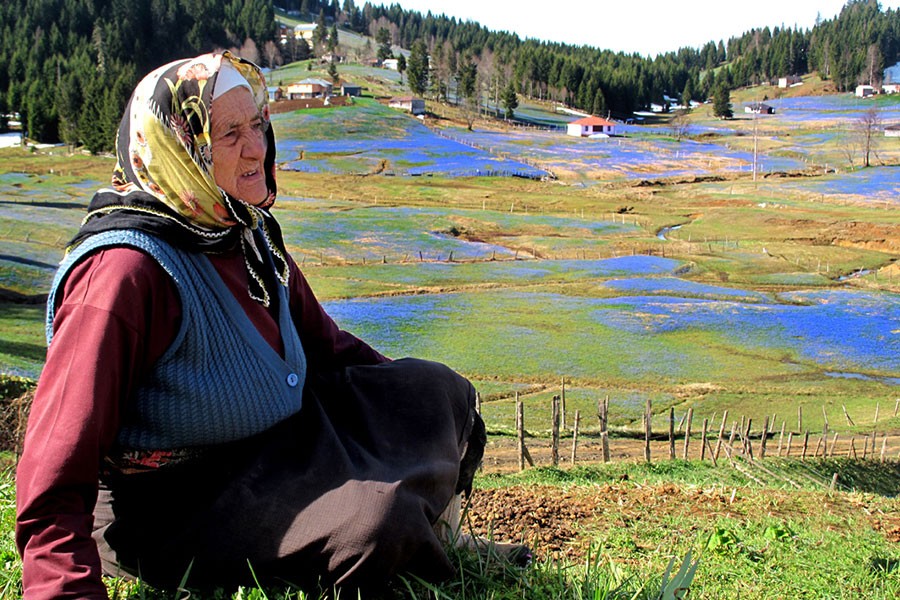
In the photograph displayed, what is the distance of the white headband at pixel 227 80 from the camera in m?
2.99

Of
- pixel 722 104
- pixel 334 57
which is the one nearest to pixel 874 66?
pixel 722 104

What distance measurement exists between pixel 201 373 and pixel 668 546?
2.96 m

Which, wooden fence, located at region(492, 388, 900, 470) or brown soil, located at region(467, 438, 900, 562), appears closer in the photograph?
brown soil, located at region(467, 438, 900, 562)

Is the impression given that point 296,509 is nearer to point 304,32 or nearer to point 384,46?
point 384,46

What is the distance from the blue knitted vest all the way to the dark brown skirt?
0.10 m

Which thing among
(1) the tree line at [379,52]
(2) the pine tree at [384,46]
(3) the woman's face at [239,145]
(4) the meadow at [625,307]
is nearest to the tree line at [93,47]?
(1) the tree line at [379,52]

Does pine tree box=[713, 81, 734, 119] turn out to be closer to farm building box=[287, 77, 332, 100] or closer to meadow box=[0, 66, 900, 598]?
meadow box=[0, 66, 900, 598]

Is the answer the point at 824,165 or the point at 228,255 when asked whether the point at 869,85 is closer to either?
the point at 824,165

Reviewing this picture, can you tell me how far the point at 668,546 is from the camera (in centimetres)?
466

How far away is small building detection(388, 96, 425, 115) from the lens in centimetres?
10194

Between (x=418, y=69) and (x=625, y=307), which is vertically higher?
(x=418, y=69)

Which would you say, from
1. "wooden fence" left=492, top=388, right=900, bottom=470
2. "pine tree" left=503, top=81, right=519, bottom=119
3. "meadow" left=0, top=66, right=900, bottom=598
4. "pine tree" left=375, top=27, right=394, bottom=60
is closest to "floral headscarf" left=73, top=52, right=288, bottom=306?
"meadow" left=0, top=66, right=900, bottom=598

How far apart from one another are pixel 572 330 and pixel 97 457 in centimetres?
2942

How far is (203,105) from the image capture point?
292 centimetres
